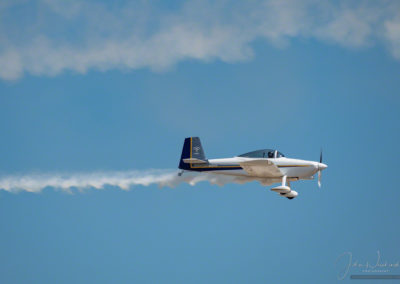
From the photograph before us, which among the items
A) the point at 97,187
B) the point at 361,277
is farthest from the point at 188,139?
the point at 361,277

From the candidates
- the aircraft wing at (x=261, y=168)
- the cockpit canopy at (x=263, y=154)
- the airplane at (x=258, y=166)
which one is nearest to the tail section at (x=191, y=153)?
the airplane at (x=258, y=166)

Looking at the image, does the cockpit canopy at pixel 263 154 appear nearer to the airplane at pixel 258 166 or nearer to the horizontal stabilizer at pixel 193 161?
the airplane at pixel 258 166

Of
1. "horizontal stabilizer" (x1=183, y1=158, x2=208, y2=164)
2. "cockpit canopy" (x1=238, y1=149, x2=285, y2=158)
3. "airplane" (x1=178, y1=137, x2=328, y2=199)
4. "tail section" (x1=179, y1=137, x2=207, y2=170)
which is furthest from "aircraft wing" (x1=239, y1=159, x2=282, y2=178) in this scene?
"tail section" (x1=179, y1=137, x2=207, y2=170)

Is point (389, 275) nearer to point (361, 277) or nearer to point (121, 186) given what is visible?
point (361, 277)

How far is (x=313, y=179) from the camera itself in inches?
2416

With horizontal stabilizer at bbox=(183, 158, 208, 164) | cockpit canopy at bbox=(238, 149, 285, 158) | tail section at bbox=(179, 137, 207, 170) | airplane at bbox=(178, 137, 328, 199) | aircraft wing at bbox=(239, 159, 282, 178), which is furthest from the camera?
tail section at bbox=(179, 137, 207, 170)

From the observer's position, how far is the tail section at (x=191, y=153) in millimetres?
62438

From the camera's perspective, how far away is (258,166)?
6006cm

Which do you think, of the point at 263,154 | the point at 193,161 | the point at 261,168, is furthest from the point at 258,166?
the point at 193,161

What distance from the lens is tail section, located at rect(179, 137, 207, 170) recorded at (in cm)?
6244

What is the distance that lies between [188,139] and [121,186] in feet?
17.2

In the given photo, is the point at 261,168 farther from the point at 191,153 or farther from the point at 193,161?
the point at 191,153

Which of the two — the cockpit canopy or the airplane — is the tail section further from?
the cockpit canopy

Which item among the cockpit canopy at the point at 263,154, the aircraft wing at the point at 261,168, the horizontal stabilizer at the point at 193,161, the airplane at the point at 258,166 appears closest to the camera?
the aircraft wing at the point at 261,168
